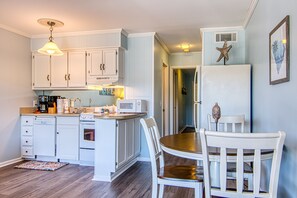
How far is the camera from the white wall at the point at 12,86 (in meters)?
4.19

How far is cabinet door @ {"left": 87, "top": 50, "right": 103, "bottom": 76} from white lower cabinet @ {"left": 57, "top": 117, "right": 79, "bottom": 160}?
0.93 metres

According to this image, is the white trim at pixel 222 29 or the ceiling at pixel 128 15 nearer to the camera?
the ceiling at pixel 128 15

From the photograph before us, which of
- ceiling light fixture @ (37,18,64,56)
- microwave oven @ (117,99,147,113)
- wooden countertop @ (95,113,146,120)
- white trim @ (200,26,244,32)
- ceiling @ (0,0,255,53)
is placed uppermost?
ceiling @ (0,0,255,53)

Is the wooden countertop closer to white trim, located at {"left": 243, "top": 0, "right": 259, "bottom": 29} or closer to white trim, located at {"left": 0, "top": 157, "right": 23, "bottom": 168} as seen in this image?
white trim, located at {"left": 0, "top": 157, "right": 23, "bottom": 168}

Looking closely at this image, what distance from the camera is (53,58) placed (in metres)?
4.81

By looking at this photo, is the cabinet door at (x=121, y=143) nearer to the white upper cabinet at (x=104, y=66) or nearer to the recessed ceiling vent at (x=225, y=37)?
the white upper cabinet at (x=104, y=66)

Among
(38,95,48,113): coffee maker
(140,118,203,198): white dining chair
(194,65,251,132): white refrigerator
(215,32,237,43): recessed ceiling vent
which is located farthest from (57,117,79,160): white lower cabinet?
(215,32,237,43): recessed ceiling vent

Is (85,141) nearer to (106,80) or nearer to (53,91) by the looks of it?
(106,80)

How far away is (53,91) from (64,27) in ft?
5.08

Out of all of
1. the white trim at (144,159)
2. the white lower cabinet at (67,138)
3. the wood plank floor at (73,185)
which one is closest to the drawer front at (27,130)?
the white lower cabinet at (67,138)

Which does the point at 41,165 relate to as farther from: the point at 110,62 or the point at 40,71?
the point at 110,62

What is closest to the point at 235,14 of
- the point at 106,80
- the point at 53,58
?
the point at 106,80

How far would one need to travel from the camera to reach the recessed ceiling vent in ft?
14.0

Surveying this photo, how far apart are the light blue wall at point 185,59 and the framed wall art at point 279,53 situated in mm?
3847
